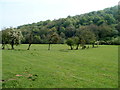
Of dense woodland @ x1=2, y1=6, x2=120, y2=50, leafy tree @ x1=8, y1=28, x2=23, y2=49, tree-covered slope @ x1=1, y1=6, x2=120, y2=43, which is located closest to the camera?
leafy tree @ x1=8, y1=28, x2=23, y2=49

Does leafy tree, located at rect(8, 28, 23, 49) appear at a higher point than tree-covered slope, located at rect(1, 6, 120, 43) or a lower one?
lower

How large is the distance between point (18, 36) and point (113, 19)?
12565 centimetres

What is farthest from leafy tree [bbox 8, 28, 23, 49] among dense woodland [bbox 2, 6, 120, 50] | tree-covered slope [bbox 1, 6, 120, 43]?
tree-covered slope [bbox 1, 6, 120, 43]

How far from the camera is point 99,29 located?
127 m

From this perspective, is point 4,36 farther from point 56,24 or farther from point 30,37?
point 56,24

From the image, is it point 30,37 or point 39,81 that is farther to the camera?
point 30,37

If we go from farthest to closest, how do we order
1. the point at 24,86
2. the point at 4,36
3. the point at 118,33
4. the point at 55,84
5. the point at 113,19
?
the point at 113,19
the point at 118,33
the point at 4,36
the point at 55,84
the point at 24,86

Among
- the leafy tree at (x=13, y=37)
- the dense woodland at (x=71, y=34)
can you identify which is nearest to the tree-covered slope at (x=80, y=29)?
the dense woodland at (x=71, y=34)

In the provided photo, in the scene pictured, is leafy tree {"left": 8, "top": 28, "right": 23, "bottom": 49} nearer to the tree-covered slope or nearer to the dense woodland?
the dense woodland

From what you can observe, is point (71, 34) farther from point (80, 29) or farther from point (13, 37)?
point (13, 37)

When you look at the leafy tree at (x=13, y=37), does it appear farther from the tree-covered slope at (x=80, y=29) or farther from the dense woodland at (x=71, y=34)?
the tree-covered slope at (x=80, y=29)

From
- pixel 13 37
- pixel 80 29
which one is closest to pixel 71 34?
pixel 80 29

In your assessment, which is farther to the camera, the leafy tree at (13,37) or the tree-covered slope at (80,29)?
the tree-covered slope at (80,29)

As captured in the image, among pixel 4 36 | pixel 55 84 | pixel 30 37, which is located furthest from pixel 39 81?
pixel 30 37
